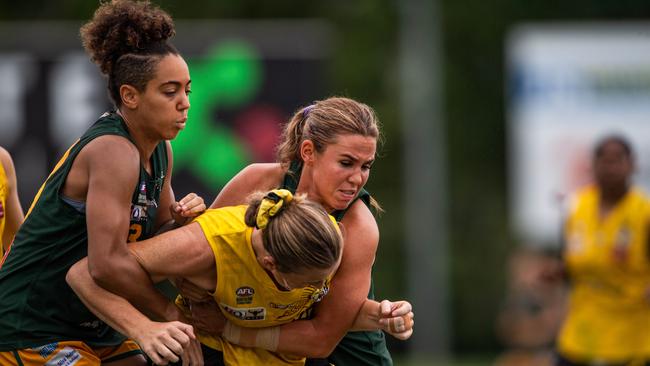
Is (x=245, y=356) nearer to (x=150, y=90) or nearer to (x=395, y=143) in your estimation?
(x=150, y=90)

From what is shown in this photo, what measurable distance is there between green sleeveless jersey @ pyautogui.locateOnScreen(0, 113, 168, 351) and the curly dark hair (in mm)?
159

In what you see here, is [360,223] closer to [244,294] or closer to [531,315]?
[244,294]

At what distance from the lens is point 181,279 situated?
4.32 meters

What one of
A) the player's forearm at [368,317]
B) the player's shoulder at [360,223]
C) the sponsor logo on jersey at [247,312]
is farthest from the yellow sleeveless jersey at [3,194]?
the player's forearm at [368,317]

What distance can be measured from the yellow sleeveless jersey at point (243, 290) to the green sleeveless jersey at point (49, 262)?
0.32 meters

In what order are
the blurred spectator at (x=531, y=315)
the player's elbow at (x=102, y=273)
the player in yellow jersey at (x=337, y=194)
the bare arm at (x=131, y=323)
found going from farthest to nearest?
1. the blurred spectator at (x=531, y=315)
2. the player in yellow jersey at (x=337, y=194)
3. the player's elbow at (x=102, y=273)
4. the bare arm at (x=131, y=323)

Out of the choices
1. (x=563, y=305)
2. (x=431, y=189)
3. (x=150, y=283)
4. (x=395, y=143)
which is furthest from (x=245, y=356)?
(x=395, y=143)

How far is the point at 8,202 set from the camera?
4887 mm

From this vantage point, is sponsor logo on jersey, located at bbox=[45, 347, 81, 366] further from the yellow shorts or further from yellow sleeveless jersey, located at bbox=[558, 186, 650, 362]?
yellow sleeveless jersey, located at bbox=[558, 186, 650, 362]

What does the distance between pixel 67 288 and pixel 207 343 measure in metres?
0.55

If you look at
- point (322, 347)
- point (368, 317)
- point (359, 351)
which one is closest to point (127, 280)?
point (322, 347)

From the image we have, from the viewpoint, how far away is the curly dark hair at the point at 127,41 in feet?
14.2

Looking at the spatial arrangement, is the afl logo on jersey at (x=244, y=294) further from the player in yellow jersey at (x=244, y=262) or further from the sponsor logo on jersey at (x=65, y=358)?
the sponsor logo on jersey at (x=65, y=358)

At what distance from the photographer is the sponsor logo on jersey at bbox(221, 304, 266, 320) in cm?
436
